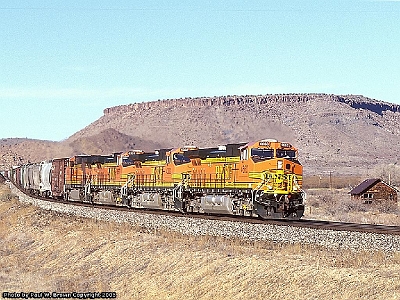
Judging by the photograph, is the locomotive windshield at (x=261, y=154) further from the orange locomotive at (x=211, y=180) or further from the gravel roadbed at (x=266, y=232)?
the gravel roadbed at (x=266, y=232)

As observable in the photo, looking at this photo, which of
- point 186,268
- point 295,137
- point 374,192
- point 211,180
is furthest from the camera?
point 295,137

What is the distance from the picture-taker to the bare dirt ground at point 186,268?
61.8 feet

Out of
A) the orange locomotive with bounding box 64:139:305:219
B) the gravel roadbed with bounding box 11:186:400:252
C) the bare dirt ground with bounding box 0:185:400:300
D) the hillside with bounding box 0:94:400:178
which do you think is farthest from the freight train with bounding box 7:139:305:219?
the hillside with bounding box 0:94:400:178

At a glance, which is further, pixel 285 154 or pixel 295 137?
pixel 295 137

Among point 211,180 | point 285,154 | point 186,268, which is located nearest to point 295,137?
point 211,180

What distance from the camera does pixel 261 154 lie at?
28562 millimetres

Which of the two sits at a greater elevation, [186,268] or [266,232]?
[266,232]

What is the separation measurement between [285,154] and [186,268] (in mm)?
8129

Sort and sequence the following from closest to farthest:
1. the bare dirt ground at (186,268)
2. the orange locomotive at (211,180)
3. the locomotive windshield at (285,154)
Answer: the bare dirt ground at (186,268)
the orange locomotive at (211,180)
the locomotive windshield at (285,154)

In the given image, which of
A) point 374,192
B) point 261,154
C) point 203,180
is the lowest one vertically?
point 374,192

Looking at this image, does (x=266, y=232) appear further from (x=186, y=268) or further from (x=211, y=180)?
(x=211, y=180)

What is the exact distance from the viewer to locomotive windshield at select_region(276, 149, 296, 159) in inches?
1132

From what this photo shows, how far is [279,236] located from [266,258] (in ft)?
9.61

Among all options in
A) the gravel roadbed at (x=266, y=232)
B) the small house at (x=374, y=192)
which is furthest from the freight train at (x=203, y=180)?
the small house at (x=374, y=192)
